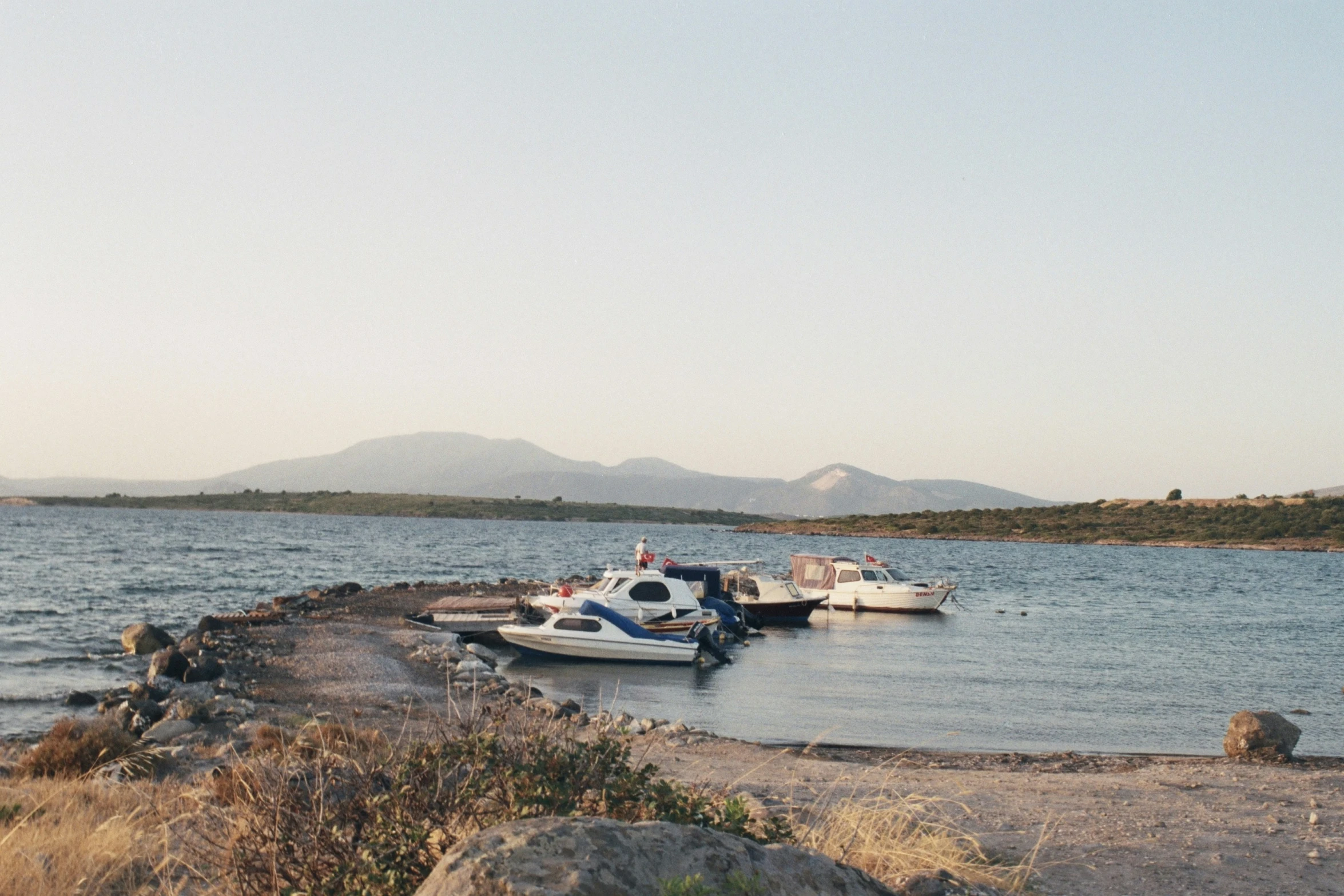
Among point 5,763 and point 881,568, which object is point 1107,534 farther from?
point 5,763

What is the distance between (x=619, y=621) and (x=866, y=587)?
69.0 feet

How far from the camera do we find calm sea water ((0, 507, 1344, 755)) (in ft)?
60.5

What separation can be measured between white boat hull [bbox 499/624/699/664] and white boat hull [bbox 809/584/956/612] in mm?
19059

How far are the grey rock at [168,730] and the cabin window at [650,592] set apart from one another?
15.7 metres

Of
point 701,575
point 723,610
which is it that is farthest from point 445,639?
point 701,575

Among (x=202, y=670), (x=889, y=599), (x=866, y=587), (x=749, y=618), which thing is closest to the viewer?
(x=202, y=670)

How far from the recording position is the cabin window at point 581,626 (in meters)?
25.4

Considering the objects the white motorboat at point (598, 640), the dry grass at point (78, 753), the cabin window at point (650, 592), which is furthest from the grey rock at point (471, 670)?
the dry grass at point (78, 753)

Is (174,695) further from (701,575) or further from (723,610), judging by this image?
(701,575)

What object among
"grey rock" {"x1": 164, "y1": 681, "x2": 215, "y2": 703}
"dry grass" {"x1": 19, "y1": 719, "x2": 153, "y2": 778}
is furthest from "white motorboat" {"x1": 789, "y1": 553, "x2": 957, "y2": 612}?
"dry grass" {"x1": 19, "y1": 719, "x2": 153, "y2": 778}

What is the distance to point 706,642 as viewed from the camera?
27172mm

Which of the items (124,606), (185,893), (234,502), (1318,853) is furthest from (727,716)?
(234,502)

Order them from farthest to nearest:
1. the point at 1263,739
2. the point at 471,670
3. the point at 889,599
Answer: the point at 889,599
the point at 471,670
the point at 1263,739

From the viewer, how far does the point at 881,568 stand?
148 ft
